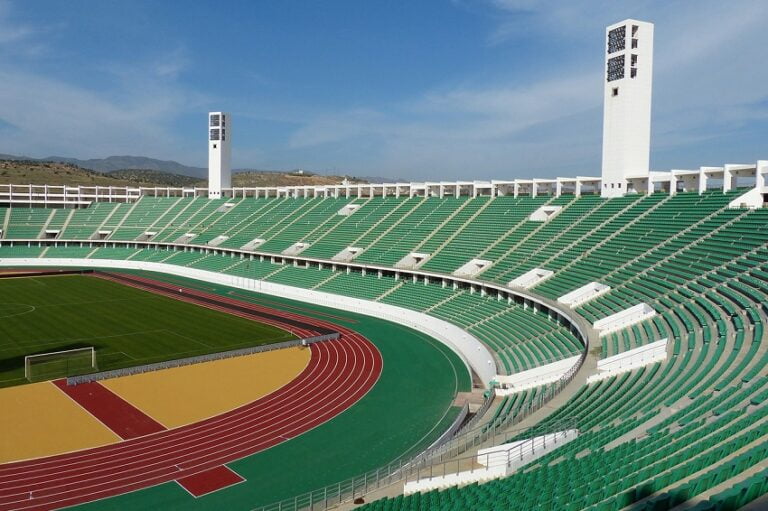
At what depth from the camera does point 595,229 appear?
119ft

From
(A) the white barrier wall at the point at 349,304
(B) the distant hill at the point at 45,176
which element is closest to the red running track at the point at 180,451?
(A) the white barrier wall at the point at 349,304

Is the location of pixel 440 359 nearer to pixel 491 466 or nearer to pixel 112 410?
pixel 112 410

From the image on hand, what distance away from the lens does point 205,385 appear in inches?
942

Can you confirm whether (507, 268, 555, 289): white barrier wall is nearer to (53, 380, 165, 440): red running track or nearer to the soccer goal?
(53, 380, 165, 440): red running track

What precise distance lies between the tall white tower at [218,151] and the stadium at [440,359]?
69.5 feet

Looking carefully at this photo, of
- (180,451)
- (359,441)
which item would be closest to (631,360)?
(359,441)

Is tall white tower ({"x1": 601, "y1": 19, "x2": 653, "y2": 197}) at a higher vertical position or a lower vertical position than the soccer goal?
higher

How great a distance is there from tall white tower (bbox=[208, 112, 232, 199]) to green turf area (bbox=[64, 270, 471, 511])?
49.8 m

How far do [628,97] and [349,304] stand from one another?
2192 centimetres

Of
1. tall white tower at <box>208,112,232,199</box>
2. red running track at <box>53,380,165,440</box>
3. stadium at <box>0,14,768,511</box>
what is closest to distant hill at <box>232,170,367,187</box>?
tall white tower at <box>208,112,232,199</box>

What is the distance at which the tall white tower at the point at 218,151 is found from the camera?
237 feet

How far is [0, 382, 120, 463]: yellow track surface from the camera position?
17.6 metres

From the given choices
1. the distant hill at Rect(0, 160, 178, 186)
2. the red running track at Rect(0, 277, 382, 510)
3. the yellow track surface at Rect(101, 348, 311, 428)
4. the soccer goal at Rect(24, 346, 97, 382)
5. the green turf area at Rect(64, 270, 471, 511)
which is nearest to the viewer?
the green turf area at Rect(64, 270, 471, 511)

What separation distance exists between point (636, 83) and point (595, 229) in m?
9.22
